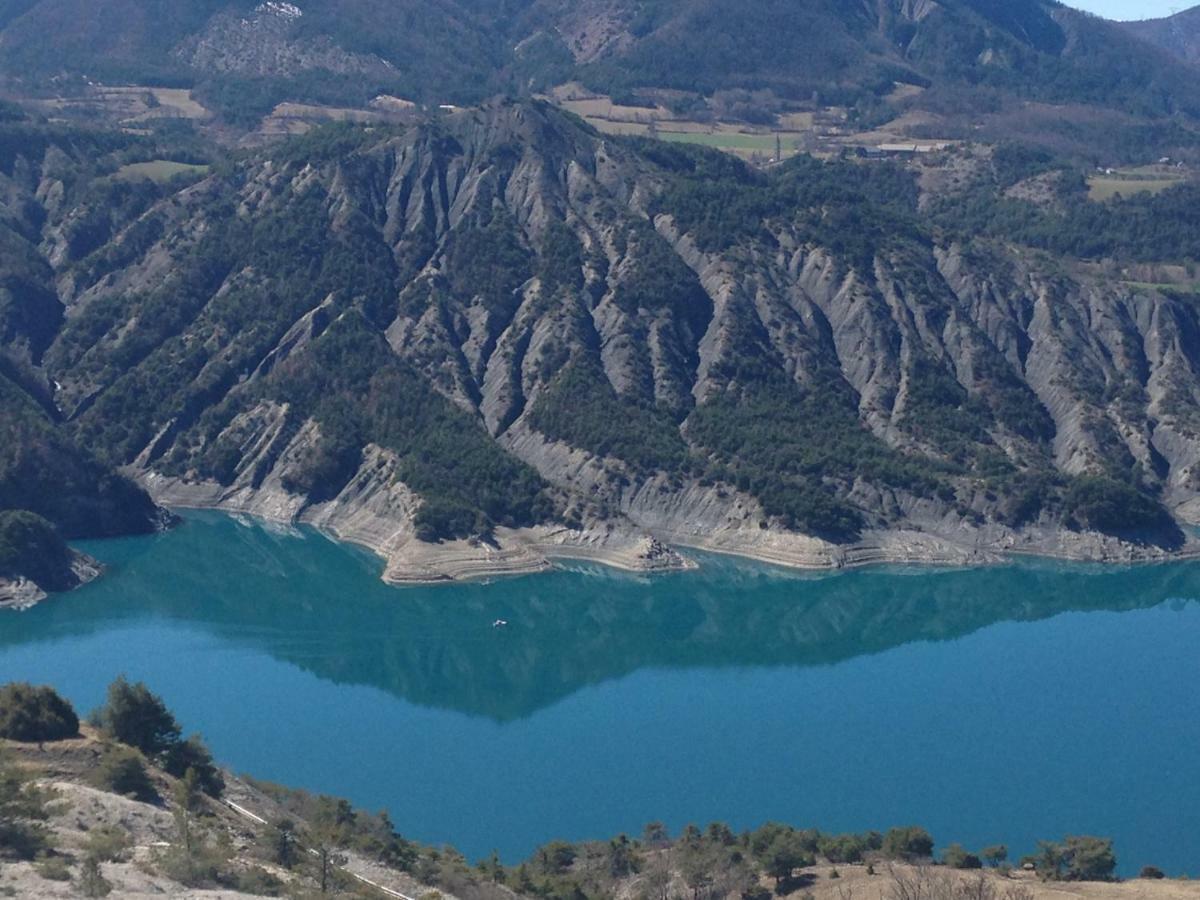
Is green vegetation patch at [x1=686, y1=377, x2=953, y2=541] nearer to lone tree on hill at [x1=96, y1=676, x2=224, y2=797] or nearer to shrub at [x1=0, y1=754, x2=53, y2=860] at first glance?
lone tree on hill at [x1=96, y1=676, x2=224, y2=797]

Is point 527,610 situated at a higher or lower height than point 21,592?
lower

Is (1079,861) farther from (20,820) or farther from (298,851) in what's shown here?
(20,820)

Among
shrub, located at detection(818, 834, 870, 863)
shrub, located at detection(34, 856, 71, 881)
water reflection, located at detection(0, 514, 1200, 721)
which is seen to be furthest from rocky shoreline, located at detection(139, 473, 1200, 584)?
shrub, located at detection(34, 856, 71, 881)

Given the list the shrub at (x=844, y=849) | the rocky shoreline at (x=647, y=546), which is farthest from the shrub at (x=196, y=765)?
the rocky shoreline at (x=647, y=546)

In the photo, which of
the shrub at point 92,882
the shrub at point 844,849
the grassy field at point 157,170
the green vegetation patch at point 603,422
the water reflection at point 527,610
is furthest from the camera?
the grassy field at point 157,170

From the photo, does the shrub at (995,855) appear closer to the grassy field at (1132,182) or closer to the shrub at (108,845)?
the shrub at (108,845)

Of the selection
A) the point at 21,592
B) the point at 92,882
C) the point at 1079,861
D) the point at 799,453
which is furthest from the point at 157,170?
the point at 92,882
